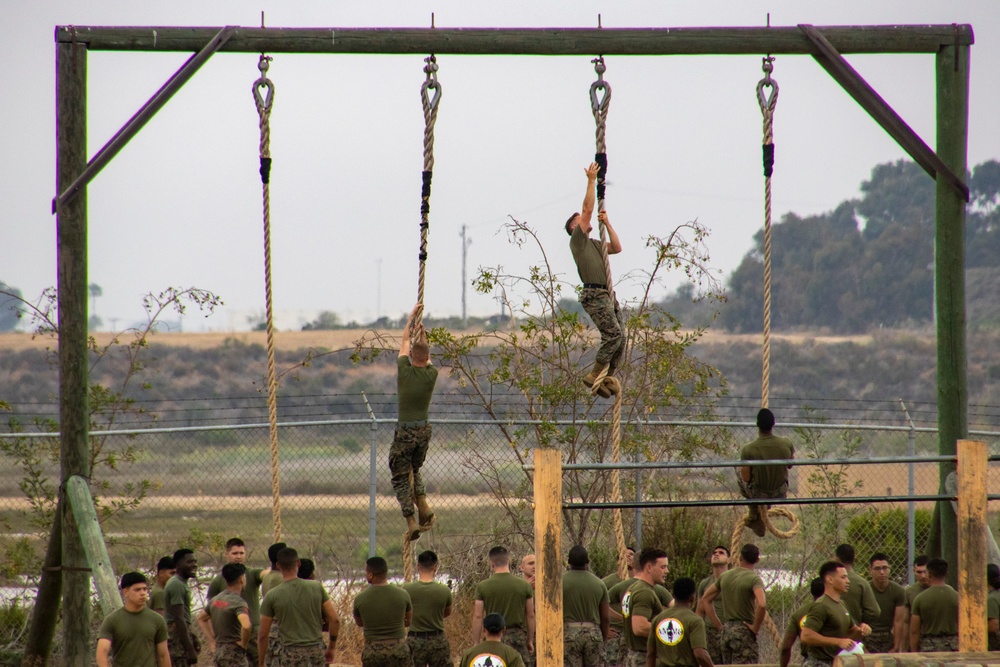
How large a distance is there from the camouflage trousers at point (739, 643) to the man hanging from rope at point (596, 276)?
246cm

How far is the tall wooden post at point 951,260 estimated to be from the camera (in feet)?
27.6

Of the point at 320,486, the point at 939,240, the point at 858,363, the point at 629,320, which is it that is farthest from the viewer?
the point at 858,363

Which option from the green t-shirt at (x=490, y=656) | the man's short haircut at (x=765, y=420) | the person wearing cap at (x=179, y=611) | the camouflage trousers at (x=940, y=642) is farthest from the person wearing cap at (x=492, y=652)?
the camouflage trousers at (x=940, y=642)

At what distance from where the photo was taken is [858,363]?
41.4m

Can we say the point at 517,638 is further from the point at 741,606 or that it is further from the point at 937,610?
the point at 937,610

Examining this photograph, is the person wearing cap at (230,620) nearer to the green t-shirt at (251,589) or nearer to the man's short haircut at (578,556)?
the green t-shirt at (251,589)

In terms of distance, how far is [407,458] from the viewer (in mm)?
8039

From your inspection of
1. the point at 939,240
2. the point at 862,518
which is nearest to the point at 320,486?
the point at 862,518

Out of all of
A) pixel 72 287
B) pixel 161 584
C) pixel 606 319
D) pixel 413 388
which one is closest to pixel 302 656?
pixel 161 584

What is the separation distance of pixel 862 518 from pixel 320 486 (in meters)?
13.9

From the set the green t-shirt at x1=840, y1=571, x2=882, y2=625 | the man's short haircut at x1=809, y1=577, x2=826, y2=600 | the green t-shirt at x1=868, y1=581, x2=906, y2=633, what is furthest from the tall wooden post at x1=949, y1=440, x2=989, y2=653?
the green t-shirt at x1=868, y1=581, x2=906, y2=633

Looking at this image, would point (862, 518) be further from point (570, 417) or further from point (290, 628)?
point (290, 628)

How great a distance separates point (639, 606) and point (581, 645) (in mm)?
632

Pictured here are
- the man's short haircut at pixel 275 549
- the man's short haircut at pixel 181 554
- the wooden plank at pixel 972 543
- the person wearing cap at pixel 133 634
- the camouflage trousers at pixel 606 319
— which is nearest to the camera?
the wooden plank at pixel 972 543
